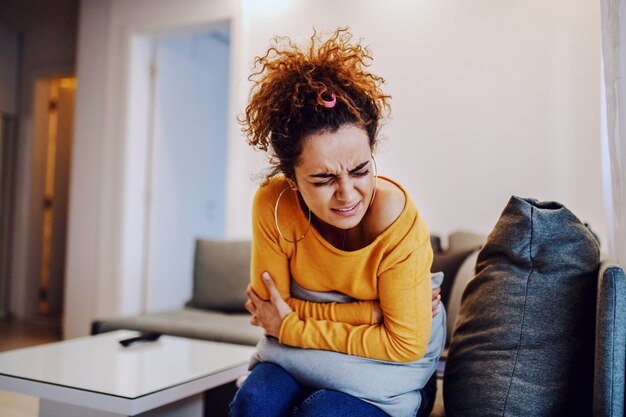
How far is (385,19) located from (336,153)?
2401mm

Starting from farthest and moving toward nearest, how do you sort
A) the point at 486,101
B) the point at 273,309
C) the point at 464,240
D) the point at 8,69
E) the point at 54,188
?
the point at 54,188
the point at 8,69
the point at 486,101
the point at 464,240
the point at 273,309

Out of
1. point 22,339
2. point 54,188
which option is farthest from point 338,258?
point 54,188

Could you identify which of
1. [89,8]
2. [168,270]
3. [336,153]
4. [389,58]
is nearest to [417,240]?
[336,153]

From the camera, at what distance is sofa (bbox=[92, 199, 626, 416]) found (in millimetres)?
1132

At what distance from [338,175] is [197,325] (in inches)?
74.0

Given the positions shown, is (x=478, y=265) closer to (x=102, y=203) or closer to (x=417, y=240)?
(x=417, y=240)

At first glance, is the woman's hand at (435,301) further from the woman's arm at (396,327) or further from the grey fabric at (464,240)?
the grey fabric at (464,240)

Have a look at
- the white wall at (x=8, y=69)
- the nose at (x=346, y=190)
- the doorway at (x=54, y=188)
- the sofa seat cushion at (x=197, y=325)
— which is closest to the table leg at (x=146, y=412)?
the sofa seat cushion at (x=197, y=325)

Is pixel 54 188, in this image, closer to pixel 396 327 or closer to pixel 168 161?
pixel 168 161

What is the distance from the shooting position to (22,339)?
4.37m

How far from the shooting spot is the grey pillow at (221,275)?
10.6ft

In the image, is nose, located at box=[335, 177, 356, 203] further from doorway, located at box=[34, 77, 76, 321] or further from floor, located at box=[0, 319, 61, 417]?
doorway, located at box=[34, 77, 76, 321]

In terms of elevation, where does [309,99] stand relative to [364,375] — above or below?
above

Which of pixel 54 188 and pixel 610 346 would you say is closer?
pixel 610 346
